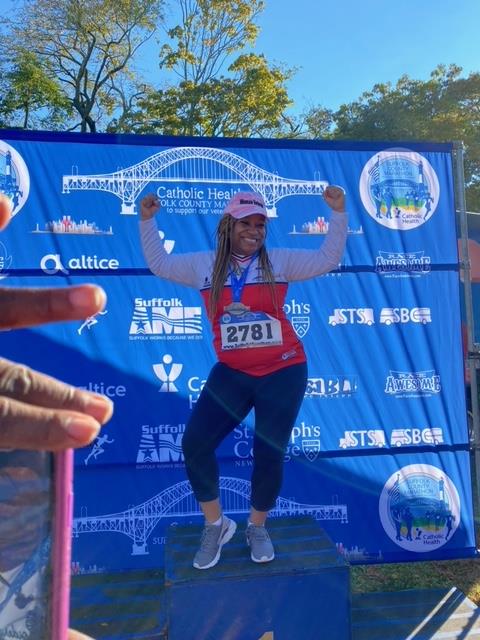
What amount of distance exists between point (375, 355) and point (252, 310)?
4.61 feet

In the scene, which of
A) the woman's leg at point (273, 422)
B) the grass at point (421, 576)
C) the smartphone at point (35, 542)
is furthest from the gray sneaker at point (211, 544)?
the smartphone at point (35, 542)

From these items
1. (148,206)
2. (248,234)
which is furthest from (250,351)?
(148,206)

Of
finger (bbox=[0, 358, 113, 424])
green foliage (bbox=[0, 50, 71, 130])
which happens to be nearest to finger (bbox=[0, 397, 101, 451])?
finger (bbox=[0, 358, 113, 424])

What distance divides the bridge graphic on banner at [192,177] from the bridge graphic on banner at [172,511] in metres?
1.71

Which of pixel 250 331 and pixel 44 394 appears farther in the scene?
pixel 250 331

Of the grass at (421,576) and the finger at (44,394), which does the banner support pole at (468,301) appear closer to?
the grass at (421,576)

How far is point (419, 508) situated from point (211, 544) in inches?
Result: 67.2

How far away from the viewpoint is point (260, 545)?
2.88 m

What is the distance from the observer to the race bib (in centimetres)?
286

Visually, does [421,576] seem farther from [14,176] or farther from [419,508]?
[14,176]

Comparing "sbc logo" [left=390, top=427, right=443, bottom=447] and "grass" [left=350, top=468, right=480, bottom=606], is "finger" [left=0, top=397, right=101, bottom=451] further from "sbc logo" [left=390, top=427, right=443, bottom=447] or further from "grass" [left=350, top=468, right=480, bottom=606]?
"grass" [left=350, top=468, right=480, bottom=606]

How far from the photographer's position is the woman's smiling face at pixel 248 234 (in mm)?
2889

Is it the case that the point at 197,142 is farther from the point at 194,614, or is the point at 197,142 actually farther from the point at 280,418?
the point at 194,614

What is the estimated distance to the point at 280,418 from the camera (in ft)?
9.29
